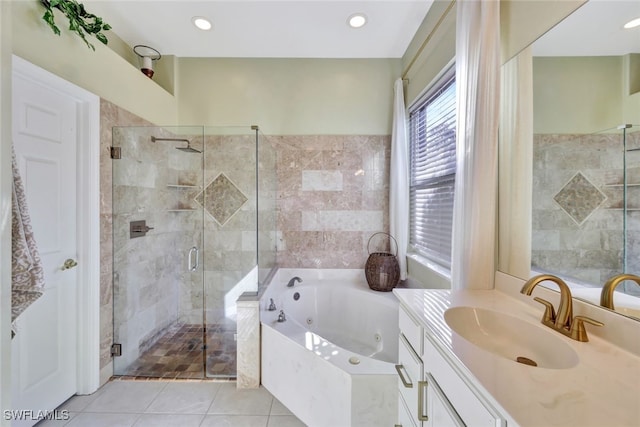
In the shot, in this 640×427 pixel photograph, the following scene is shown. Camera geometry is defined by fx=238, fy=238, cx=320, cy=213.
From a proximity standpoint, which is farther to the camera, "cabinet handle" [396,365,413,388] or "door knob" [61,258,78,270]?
"door knob" [61,258,78,270]

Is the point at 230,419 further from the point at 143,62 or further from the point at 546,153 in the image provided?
the point at 143,62

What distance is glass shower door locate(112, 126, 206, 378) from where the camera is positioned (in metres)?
1.92

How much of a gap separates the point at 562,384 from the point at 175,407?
6.73 ft

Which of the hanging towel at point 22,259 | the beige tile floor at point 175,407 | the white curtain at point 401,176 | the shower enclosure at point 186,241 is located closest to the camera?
the hanging towel at point 22,259

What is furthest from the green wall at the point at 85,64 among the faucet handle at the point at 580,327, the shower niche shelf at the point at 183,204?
the faucet handle at the point at 580,327

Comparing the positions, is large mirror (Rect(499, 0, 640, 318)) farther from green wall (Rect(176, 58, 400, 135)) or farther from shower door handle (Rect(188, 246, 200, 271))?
shower door handle (Rect(188, 246, 200, 271))

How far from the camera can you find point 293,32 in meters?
2.13

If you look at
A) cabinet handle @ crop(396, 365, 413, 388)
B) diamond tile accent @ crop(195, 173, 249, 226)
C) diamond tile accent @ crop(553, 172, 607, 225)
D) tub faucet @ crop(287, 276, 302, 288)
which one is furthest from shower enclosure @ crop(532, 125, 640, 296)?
diamond tile accent @ crop(195, 173, 249, 226)

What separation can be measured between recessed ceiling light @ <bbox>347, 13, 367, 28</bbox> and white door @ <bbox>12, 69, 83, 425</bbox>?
2127 millimetres

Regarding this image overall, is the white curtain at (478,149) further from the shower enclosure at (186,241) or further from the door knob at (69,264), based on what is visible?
the door knob at (69,264)

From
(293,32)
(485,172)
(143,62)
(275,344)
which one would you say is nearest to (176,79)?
(143,62)

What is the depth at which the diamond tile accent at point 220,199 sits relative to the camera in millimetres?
2463

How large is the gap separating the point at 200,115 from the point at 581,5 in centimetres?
284

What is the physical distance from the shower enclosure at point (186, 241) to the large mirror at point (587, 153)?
188 cm
